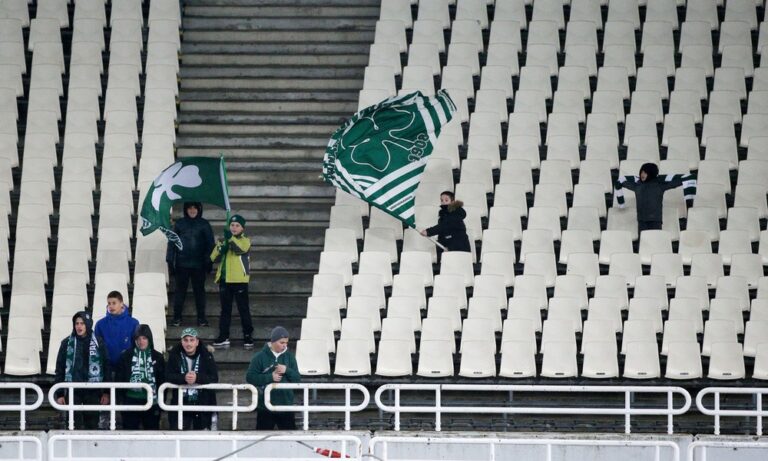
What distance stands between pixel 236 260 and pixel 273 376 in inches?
99.7

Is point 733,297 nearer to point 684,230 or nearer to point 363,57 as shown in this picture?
point 684,230

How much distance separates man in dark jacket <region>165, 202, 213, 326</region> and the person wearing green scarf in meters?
2.27

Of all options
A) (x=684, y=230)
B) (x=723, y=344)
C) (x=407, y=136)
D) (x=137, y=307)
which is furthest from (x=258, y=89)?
(x=723, y=344)

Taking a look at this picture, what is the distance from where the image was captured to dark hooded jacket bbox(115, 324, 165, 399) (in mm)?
15133

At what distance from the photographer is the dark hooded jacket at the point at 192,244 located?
17547mm

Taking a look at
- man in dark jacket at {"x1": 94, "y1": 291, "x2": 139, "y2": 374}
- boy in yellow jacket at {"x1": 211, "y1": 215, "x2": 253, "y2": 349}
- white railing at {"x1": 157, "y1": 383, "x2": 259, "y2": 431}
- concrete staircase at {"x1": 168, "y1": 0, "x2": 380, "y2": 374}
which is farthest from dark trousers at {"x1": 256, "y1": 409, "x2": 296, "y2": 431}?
concrete staircase at {"x1": 168, "y1": 0, "x2": 380, "y2": 374}

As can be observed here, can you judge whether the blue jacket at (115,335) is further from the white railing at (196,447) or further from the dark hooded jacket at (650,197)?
the dark hooded jacket at (650,197)

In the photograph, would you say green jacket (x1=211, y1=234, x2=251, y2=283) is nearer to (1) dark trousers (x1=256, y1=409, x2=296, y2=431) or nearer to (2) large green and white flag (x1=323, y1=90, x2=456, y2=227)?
(2) large green and white flag (x1=323, y1=90, x2=456, y2=227)

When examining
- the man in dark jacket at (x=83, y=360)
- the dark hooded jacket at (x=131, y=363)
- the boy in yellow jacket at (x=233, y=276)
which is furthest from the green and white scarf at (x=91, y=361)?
the boy in yellow jacket at (x=233, y=276)

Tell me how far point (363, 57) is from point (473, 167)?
2.91 metres

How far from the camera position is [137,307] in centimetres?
1738

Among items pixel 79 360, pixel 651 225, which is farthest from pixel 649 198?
pixel 79 360

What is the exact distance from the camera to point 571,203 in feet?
62.3

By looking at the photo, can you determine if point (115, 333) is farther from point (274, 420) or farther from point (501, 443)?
point (501, 443)
